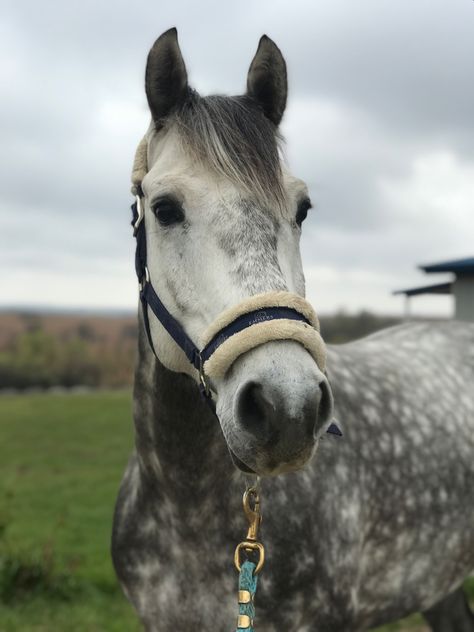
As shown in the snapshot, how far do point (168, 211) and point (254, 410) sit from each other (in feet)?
2.59

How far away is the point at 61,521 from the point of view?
660 centimetres

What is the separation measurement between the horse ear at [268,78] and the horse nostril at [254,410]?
1.27 meters

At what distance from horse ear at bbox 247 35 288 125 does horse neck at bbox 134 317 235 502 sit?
100 centimetres

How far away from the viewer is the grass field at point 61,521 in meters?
5.79

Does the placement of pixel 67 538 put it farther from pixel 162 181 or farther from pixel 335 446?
pixel 162 181

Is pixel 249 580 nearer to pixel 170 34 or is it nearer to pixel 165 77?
pixel 165 77

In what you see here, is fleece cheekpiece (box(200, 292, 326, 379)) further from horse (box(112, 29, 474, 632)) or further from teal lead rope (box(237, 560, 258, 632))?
teal lead rope (box(237, 560, 258, 632))

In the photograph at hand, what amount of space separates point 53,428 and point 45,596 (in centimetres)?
1118

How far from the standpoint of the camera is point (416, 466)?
3.21 metres

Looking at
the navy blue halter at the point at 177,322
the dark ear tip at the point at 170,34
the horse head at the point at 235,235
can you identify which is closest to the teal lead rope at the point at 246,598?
the horse head at the point at 235,235

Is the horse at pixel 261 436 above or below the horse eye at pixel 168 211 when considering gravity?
below

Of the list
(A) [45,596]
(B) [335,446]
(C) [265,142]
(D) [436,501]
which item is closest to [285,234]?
(C) [265,142]

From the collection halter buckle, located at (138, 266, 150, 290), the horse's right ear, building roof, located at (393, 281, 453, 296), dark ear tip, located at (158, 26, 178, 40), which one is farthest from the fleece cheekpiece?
building roof, located at (393, 281, 453, 296)

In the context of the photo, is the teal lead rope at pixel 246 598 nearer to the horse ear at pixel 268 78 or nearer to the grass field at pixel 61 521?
the horse ear at pixel 268 78
